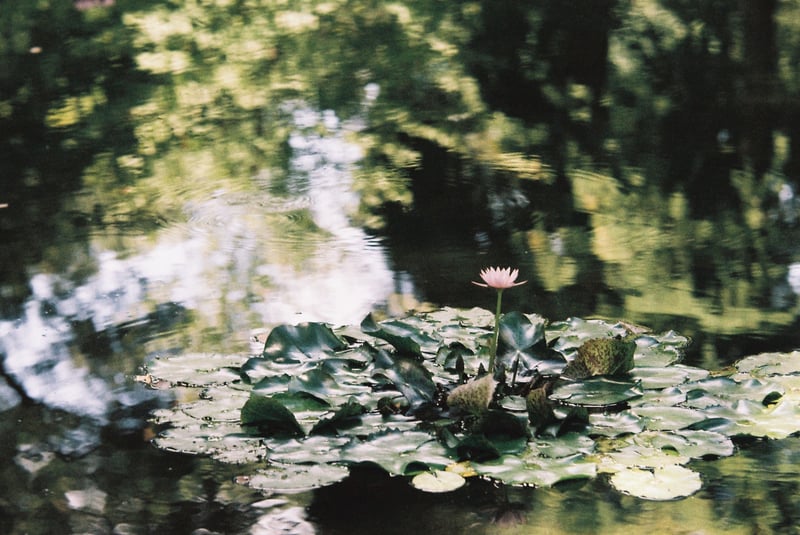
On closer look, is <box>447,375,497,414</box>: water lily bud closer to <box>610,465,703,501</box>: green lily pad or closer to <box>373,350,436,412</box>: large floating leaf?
<box>373,350,436,412</box>: large floating leaf

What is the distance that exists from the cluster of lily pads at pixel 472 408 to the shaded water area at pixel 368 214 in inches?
1.9

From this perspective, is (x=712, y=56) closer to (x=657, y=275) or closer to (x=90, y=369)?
(x=657, y=275)

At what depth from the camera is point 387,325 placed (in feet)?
8.16

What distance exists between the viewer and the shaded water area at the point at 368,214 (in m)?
2.00

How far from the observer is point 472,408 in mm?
2088

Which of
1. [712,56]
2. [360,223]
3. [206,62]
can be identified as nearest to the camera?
[360,223]

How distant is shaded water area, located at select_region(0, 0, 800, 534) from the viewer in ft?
6.55

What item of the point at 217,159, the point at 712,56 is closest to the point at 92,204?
the point at 217,159

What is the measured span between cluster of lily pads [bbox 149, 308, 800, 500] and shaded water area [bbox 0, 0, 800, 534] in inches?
1.9

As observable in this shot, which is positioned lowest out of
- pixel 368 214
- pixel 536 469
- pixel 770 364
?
pixel 368 214

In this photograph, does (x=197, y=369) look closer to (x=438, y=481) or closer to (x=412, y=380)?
(x=412, y=380)

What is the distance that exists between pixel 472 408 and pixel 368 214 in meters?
1.75

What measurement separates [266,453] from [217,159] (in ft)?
8.57

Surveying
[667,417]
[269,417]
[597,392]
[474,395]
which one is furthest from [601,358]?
[269,417]
